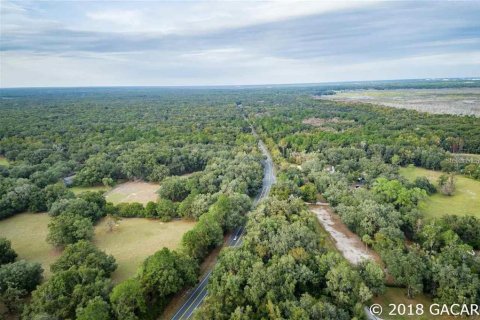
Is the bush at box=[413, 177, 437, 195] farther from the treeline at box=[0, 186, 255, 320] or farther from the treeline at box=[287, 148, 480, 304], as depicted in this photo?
the treeline at box=[0, 186, 255, 320]

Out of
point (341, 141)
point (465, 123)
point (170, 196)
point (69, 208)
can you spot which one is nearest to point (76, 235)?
point (69, 208)

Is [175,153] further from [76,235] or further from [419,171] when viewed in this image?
[419,171]

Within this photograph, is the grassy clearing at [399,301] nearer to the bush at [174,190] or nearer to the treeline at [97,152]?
the bush at [174,190]

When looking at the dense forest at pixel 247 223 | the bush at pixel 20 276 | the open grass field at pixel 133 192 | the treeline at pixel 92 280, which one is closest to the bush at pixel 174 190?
the dense forest at pixel 247 223

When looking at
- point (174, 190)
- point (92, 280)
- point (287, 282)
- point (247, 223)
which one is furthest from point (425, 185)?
point (92, 280)

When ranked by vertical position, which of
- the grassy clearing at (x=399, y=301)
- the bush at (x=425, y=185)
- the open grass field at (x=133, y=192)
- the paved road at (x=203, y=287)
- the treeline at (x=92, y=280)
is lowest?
the grassy clearing at (x=399, y=301)

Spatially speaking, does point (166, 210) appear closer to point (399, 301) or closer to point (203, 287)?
point (203, 287)
